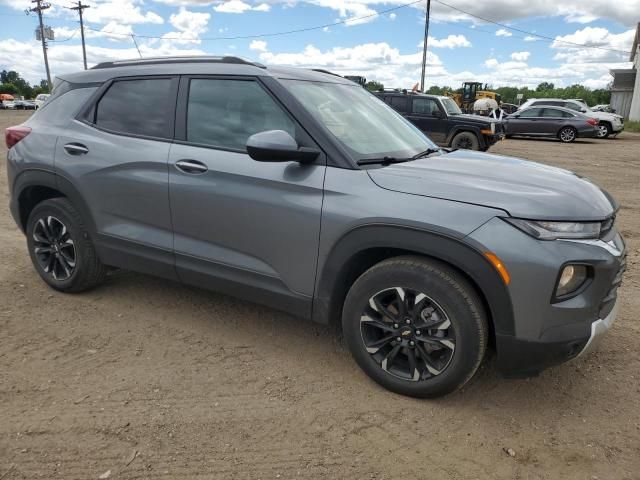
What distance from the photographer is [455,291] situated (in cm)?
263

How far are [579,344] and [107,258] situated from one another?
10.4 ft

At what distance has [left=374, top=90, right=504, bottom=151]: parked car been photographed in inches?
555

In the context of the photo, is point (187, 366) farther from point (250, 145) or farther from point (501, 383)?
point (501, 383)

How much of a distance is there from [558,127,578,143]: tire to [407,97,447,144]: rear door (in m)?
9.42

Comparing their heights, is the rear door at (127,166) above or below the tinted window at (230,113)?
below

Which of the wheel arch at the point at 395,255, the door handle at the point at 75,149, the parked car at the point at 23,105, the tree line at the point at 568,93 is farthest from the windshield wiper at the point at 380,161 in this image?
the parked car at the point at 23,105

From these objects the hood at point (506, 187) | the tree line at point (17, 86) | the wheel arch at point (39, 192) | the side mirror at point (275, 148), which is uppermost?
the side mirror at point (275, 148)

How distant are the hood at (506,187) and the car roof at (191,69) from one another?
1.04 metres

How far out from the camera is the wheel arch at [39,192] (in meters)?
3.90

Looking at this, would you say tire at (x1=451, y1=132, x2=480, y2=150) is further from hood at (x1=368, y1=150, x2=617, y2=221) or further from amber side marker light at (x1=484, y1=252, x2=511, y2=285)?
amber side marker light at (x1=484, y1=252, x2=511, y2=285)

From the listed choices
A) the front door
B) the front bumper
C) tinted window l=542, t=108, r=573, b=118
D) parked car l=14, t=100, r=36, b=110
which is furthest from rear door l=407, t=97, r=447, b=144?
parked car l=14, t=100, r=36, b=110

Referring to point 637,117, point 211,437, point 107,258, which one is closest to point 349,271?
point 211,437

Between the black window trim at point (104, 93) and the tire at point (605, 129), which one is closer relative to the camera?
the black window trim at point (104, 93)

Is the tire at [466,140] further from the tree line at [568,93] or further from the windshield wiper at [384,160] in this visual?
the tree line at [568,93]
